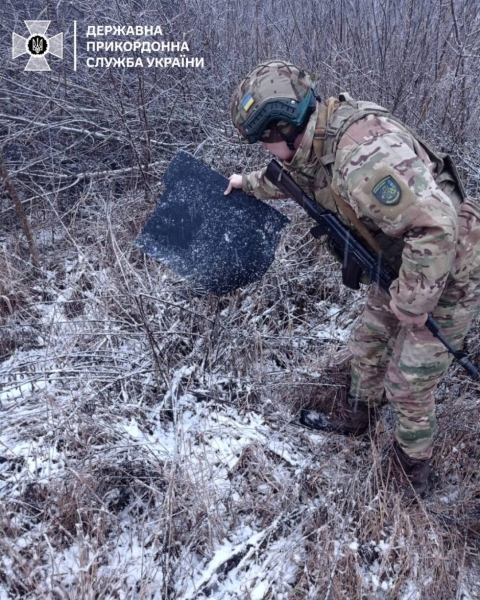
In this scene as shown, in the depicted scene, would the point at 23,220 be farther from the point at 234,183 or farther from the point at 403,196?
the point at 403,196

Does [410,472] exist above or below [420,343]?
below

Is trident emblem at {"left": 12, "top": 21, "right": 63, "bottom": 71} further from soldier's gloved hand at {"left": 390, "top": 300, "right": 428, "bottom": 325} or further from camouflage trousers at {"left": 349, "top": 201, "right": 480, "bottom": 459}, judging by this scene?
soldier's gloved hand at {"left": 390, "top": 300, "right": 428, "bottom": 325}

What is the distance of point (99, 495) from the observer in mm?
1924

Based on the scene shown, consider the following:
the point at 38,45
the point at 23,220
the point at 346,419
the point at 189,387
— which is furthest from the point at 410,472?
the point at 38,45

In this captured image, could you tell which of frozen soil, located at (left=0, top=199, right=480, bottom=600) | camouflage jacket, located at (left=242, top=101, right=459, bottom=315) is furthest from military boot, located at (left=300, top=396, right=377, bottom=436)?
camouflage jacket, located at (left=242, top=101, right=459, bottom=315)

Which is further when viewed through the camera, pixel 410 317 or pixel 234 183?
pixel 234 183

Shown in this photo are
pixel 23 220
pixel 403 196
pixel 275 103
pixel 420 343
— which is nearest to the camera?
pixel 403 196

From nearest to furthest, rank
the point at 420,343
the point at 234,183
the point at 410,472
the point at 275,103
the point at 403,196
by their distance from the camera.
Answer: the point at 403,196 < the point at 275,103 < the point at 420,343 < the point at 410,472 < the point at 234,183

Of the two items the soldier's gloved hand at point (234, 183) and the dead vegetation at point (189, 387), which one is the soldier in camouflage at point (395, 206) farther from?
the dead vegetation at point (189, 387)

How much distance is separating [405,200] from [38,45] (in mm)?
4139

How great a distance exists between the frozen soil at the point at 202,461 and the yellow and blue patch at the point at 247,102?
1.10 m

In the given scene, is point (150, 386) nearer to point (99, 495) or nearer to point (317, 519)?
point (99, 495)

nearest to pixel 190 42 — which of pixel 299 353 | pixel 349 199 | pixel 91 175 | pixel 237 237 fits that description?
pixel 91 175

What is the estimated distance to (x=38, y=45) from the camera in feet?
13.5
